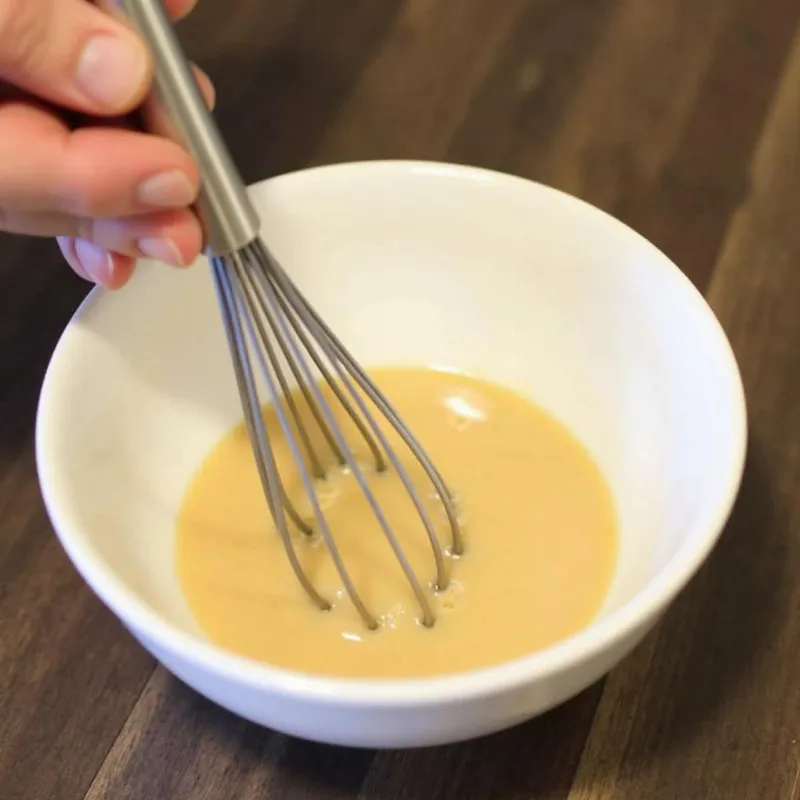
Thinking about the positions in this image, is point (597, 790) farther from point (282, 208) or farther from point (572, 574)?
point (282, 208)

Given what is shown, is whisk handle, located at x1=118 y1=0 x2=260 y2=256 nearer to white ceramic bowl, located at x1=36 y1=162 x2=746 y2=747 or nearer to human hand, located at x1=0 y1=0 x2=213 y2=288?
human hand, located at x1=0 y1=0 x2=213 y2=288

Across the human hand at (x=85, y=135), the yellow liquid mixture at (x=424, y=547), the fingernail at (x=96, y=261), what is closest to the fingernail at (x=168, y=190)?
the human hand at (x=85, y=135)

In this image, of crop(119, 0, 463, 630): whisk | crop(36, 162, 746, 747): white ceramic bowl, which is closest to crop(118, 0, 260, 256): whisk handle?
crop(119, 0, 463, 630): whisk

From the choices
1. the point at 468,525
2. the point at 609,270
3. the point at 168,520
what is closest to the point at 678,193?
the point at 609,270

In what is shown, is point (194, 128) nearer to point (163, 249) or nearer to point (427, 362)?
point (163, 249)

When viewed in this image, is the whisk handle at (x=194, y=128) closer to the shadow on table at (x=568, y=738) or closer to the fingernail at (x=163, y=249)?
the fingernail at (x=163, y=249)
